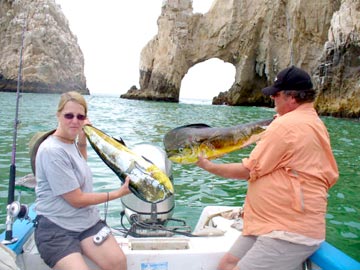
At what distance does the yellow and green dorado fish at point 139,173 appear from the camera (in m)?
2.71

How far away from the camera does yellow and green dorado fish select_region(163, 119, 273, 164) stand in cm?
250

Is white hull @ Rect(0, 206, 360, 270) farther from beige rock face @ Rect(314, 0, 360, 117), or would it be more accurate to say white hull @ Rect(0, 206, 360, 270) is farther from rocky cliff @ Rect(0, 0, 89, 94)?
rocky cliff @ Rect(0, 0, 89, 94)

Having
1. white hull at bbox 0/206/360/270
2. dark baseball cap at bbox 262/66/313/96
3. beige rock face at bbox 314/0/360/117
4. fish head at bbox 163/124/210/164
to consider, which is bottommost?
white hull at bbox 0/206/360/270

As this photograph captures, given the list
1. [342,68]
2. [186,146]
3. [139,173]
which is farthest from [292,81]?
[342,68]

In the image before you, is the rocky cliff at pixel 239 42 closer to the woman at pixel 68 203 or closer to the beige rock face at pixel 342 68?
the beige rock face at pixel 342 68

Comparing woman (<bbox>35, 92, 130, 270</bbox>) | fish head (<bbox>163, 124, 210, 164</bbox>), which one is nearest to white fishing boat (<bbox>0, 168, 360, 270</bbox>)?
woman (<bbox>35, 92, 130, 270</bbox>)

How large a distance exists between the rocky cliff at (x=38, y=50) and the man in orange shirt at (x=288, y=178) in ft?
217

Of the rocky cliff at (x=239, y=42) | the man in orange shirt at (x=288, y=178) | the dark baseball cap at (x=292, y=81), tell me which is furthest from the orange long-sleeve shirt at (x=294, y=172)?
the rocky cliff at (x=239, y=42)

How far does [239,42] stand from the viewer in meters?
51.8

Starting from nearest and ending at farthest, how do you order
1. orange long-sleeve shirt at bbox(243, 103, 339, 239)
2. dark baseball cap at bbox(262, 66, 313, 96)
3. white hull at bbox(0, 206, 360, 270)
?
orange long-sleeve shirt at bbox(243, 103, 339, 239)
dark baseball cap at bbox(262, 66, 313, 96)
white hull at bbox(0, 206, 360, 270)

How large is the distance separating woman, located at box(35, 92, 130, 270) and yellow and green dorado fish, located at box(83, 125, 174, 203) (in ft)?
0.25

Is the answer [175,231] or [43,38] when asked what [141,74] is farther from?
[175,231]

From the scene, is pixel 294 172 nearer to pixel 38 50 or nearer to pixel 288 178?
pixel 288 178

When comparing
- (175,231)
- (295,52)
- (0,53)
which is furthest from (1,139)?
(0,53)
